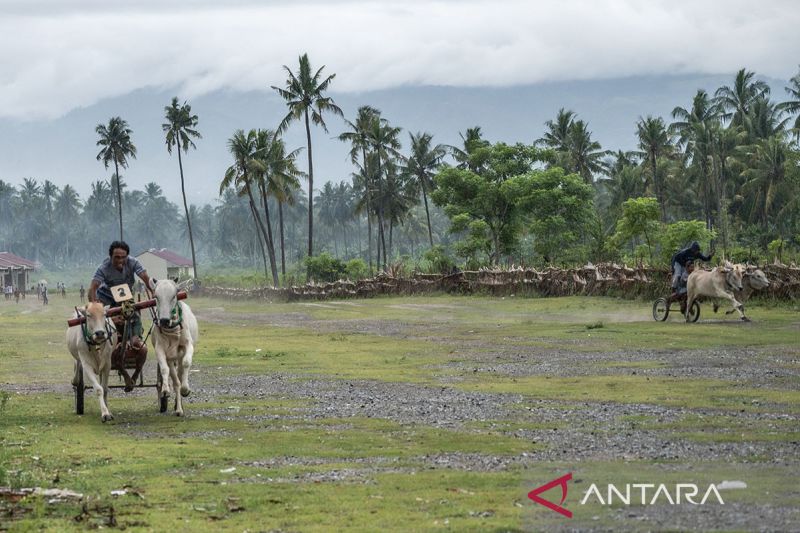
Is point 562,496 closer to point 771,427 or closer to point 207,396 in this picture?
point 771,427

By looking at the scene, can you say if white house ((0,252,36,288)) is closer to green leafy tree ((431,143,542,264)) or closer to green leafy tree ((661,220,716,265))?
green leafy tree ((431,143,542,264))

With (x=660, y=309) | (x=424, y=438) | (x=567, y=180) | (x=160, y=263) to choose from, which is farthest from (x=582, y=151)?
(x=424, y=438)

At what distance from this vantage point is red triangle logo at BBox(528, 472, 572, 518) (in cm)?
895

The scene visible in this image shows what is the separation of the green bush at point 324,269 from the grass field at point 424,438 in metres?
55.7

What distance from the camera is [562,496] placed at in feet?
31.0

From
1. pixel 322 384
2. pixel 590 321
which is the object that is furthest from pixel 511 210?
pixel 322 384

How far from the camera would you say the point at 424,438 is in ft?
43.4

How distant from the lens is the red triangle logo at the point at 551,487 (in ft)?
29.4

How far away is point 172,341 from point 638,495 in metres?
8.33

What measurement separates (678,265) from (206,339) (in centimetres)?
1316

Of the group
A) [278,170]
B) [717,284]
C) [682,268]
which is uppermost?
[278,170]

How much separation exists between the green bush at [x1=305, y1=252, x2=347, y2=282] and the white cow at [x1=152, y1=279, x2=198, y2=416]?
219 feet

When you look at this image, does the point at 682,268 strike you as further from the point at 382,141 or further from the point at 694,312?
the point at 382,141

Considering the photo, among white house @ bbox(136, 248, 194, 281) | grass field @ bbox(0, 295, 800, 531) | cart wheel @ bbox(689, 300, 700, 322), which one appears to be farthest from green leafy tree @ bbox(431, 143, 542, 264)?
white house @ bbox(136, 248, 194, 281)
